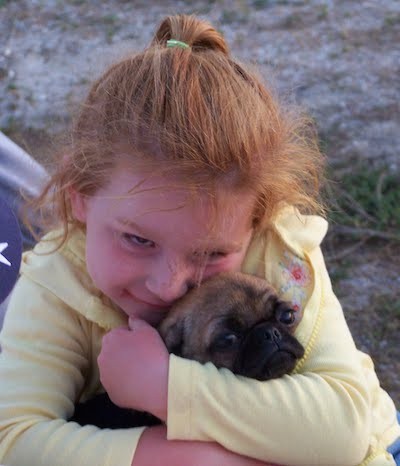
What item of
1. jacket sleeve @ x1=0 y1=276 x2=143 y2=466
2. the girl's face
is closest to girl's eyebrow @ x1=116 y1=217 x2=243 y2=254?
the girl's face

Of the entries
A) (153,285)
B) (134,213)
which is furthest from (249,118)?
(153,285)

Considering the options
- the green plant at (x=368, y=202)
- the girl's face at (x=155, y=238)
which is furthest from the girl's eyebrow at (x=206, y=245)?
the green plant at (x=368, y=202)

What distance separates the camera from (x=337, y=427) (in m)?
2.09

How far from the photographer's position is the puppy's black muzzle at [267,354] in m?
2.16

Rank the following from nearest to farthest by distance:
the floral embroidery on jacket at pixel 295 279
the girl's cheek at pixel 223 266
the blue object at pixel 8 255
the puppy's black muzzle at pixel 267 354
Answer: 1. the puppy's black muzzle at pixel 267 354
2. the girl's cheek at pixel 223 266
3. the floral embroidery on jacket at pixel 295 279
4. the blue object at pixel 8 255

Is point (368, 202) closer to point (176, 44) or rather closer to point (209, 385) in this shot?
point (176, 44)

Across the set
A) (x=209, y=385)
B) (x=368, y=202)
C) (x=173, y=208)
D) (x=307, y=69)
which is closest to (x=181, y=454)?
(x=209, y=385)

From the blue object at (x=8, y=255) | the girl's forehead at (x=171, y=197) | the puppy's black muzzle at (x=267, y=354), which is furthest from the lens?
the blue object at (x=8, y=255)

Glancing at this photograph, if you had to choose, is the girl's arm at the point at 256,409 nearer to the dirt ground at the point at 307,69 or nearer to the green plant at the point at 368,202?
Answer: the dirt ground at the point at 307,69

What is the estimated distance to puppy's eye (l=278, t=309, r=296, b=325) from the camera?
7.63 feet

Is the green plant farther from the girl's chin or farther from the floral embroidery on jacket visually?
the girl's chin

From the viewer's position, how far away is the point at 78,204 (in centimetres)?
239

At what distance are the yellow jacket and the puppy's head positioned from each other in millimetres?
63

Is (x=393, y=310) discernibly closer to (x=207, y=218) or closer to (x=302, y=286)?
(x=302, y=286)
